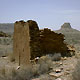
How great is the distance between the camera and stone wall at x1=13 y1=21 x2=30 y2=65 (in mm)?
11436

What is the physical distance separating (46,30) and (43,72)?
525 centimetres

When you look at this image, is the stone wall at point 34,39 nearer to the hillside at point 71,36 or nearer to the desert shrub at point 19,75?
the desert shrub at point 19,75

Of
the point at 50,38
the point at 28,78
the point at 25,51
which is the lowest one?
the point at 28,78

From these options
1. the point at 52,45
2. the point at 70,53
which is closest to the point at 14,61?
the point at 52,45

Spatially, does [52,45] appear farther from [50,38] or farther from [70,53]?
[70,53]

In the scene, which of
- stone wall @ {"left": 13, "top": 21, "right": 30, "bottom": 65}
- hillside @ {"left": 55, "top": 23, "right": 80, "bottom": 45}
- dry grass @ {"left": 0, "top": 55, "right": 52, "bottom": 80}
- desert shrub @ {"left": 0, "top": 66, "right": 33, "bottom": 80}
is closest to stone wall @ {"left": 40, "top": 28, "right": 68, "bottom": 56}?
stone wall @ {"left": 13, "top": 21, "right": 30, "bottom": 65}

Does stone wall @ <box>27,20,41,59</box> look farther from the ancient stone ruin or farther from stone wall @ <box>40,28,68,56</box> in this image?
stone wall @ <box>40,28,68,56</box>

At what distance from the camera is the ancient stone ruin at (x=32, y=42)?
11.4 metres

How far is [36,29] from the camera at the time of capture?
1228 centimetres

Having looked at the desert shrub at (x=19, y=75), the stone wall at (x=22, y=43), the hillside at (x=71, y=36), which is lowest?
the desert shrub at (x=19, y=75)

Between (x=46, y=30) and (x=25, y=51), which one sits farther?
(x=46, y=30)

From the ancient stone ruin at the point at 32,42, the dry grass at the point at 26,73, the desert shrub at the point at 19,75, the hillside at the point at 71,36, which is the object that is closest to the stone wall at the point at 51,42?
the ancient stone ruin at the point at 32,42

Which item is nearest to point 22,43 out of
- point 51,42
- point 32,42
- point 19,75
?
point 32,42

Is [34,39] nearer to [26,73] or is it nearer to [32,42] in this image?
[32,42]
